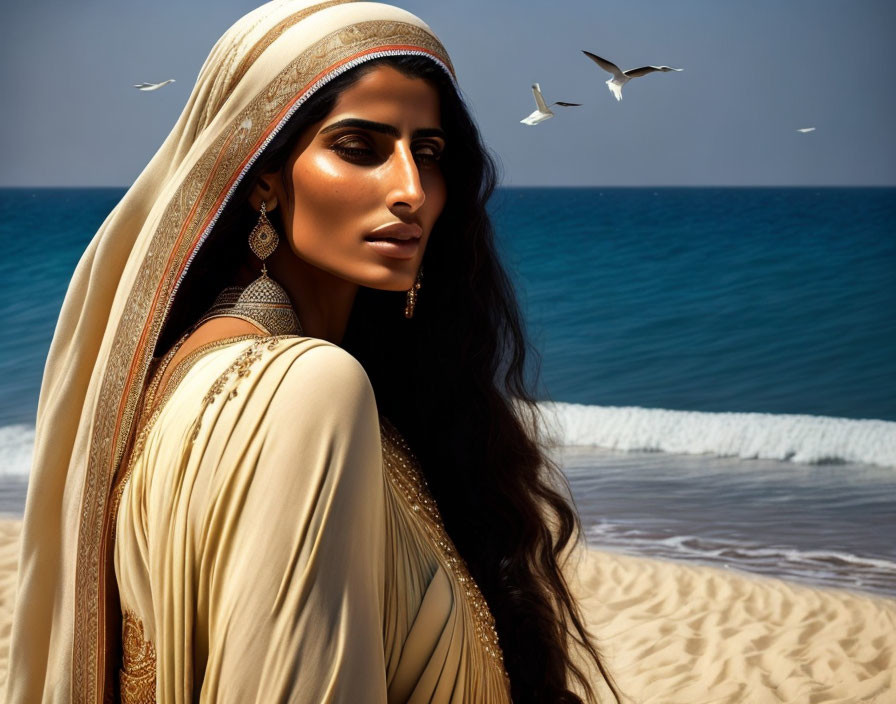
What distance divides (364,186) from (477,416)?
52cm

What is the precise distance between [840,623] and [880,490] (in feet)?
13.1

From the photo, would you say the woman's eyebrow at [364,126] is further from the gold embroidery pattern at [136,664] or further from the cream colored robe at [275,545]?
the gold embroidery pattern at [136,664]

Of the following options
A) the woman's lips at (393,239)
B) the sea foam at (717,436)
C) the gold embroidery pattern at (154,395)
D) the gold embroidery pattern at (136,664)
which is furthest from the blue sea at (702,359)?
the gold embroidery pattern at (136,664)

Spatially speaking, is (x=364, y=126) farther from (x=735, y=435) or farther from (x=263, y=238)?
(x=735, y=435)

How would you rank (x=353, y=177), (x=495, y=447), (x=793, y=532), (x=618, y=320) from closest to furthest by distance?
(x=353, y=177) < (x=495, y=447) < (x=793, y=532) < (x=618, y=320)

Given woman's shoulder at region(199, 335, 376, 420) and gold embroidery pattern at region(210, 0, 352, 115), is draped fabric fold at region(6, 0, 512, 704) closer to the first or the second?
gold embroidery pattern at region(210, 0, 352, 115)

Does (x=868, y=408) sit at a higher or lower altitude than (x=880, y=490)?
lower

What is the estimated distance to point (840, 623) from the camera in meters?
5.15

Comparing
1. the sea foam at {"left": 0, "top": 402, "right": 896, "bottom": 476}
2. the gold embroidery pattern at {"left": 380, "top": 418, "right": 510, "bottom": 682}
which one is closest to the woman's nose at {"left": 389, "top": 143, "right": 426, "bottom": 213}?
the gold embroidery pattern at {"left": 380, "top": 418, "right": 510, "bottom": 682}

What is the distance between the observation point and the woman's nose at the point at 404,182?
1331 mm

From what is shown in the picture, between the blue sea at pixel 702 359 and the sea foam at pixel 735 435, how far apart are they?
0.03m

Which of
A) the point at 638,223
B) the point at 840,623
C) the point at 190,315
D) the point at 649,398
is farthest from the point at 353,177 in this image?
the point at 638,223

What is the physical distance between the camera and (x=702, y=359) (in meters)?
17.8

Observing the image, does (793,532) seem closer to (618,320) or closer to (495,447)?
(495,447)
